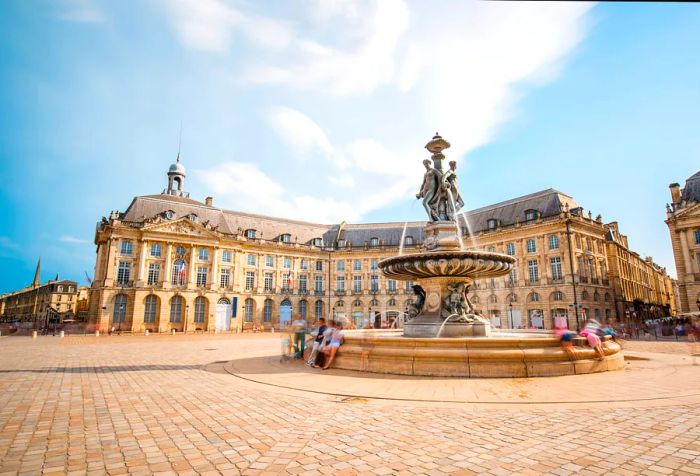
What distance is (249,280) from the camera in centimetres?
5109

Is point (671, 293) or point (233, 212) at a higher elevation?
point (233, 212)

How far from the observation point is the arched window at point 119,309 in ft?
135

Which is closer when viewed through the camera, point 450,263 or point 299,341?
point 450,263

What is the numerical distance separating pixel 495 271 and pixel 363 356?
5.17 meters

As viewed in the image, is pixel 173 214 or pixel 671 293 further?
pixel 671 293

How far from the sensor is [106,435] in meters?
4.84

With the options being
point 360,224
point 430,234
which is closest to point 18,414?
point 430,234

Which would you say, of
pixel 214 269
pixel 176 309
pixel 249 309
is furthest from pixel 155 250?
pixel 249 309

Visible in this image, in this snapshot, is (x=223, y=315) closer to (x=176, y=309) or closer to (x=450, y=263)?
(x=176, y=309)

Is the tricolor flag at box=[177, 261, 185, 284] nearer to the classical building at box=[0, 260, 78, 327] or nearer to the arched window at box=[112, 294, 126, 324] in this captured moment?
the arched window at box=[112, 294, 126, 324]

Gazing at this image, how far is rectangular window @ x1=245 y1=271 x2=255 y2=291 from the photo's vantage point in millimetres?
50781

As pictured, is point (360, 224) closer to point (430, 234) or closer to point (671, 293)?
point (430, 234)

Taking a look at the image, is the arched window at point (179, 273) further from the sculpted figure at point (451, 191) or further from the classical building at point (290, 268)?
the sculpted figure at point (451, 191)

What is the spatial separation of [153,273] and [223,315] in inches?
388
